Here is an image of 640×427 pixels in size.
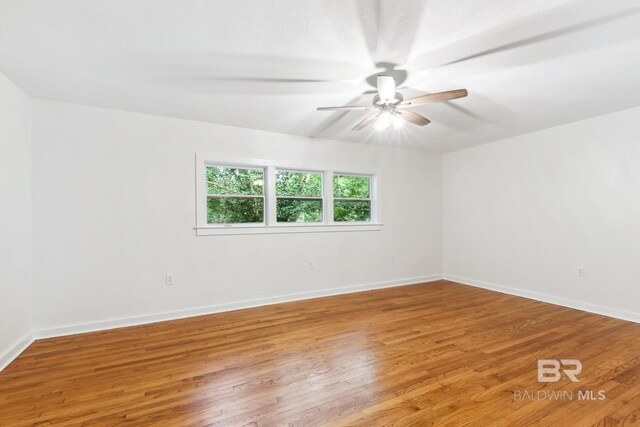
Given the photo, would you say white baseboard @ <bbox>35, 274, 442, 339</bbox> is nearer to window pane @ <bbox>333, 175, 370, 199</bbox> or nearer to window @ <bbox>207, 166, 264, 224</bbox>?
window @ <bbox>207, 166, 264, 224</bbox>

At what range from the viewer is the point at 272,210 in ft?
13.9

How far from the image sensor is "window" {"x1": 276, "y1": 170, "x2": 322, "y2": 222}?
4422mm

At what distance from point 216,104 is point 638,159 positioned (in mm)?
4777

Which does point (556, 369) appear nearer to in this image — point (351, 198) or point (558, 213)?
point (558, 213)

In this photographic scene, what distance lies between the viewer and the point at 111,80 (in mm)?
2621

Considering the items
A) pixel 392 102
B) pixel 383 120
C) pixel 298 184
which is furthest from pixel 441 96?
pixel 298 184

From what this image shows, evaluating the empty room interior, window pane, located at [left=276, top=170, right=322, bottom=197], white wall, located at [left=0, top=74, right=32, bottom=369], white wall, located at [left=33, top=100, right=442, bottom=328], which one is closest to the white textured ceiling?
the empty room interior

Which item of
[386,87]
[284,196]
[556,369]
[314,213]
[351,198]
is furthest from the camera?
[351,198]

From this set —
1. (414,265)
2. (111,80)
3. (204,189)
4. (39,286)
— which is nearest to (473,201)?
(414,265)

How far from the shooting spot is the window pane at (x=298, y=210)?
14.5ft

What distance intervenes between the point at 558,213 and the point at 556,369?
2.58 metres

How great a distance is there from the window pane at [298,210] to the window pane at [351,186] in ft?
1.36

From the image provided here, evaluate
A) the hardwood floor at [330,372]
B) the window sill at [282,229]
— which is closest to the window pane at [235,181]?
the window sill at [282,229]

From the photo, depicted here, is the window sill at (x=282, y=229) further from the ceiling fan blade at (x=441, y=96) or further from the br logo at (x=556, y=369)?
the br logo at (x=556, y=369)
